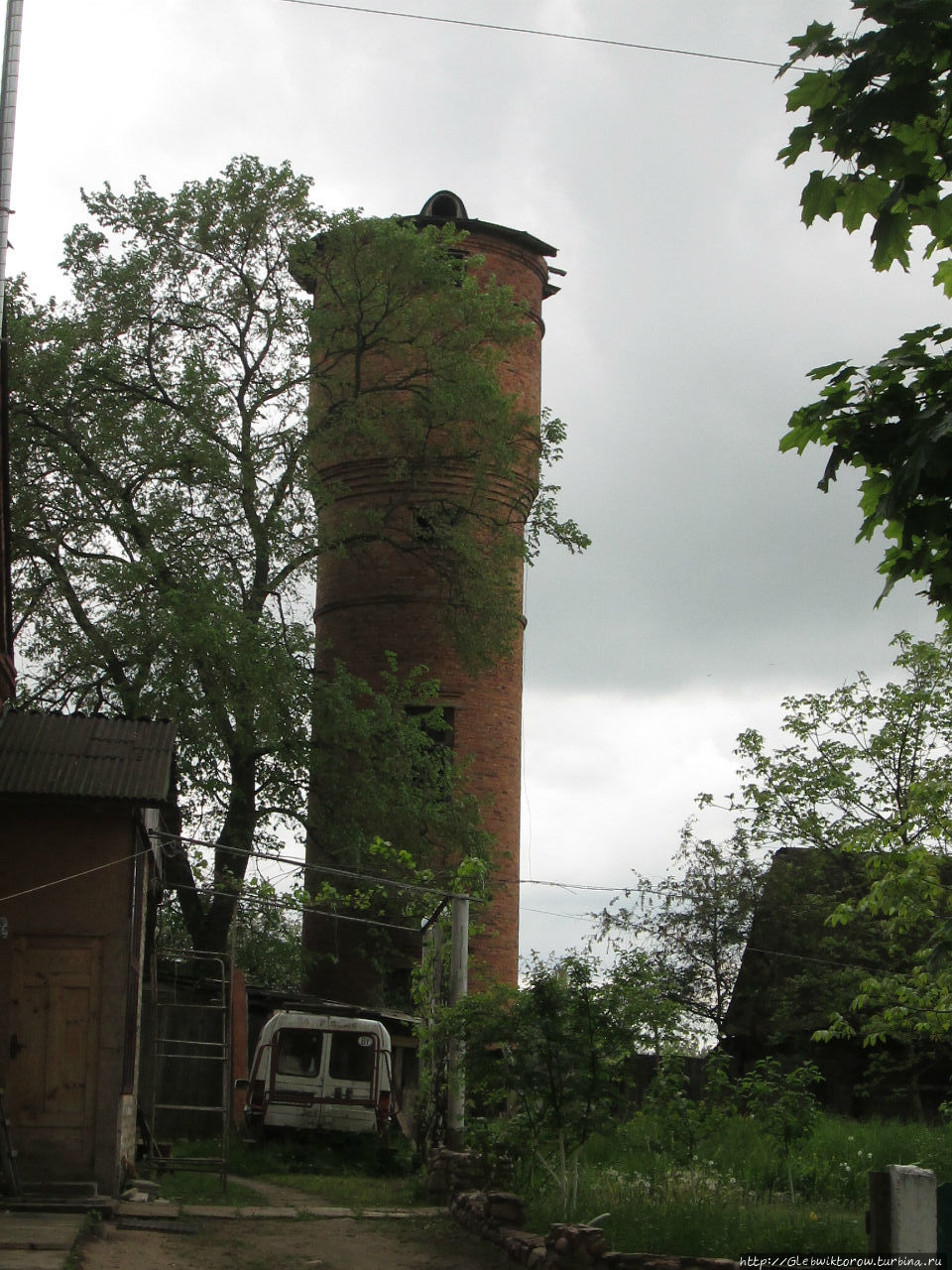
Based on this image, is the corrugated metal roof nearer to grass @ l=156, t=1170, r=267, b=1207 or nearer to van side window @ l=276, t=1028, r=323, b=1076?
grass @ l=156, t=1170, r=267, b=1207

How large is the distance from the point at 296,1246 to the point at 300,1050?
823 centimetres

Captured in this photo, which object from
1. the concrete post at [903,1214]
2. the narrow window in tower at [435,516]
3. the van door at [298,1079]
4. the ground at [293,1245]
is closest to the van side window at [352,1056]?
the van door at [298,1079]

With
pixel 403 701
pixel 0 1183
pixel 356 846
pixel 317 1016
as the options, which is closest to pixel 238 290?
pixel 403 701

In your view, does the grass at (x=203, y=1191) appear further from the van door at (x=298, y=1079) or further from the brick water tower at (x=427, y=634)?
the brick water tower at (x=427, y=634)

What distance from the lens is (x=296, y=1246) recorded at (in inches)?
456

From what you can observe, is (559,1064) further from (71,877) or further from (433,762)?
(433,762)

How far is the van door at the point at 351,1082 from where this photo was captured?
19.2 m

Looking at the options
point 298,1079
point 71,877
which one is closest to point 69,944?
point 71,877

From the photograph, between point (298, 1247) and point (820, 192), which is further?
point (298, 1247)

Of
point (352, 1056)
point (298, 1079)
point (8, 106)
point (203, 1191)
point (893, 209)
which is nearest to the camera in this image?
point (893, 209)

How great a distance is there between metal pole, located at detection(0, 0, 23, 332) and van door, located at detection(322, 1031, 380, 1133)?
10942 mm

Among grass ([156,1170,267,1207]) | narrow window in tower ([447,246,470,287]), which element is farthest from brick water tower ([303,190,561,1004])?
grass ([156,1170,267,1207])

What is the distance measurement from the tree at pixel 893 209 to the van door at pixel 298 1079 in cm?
1503

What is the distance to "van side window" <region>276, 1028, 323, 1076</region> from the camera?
19.6 meters
